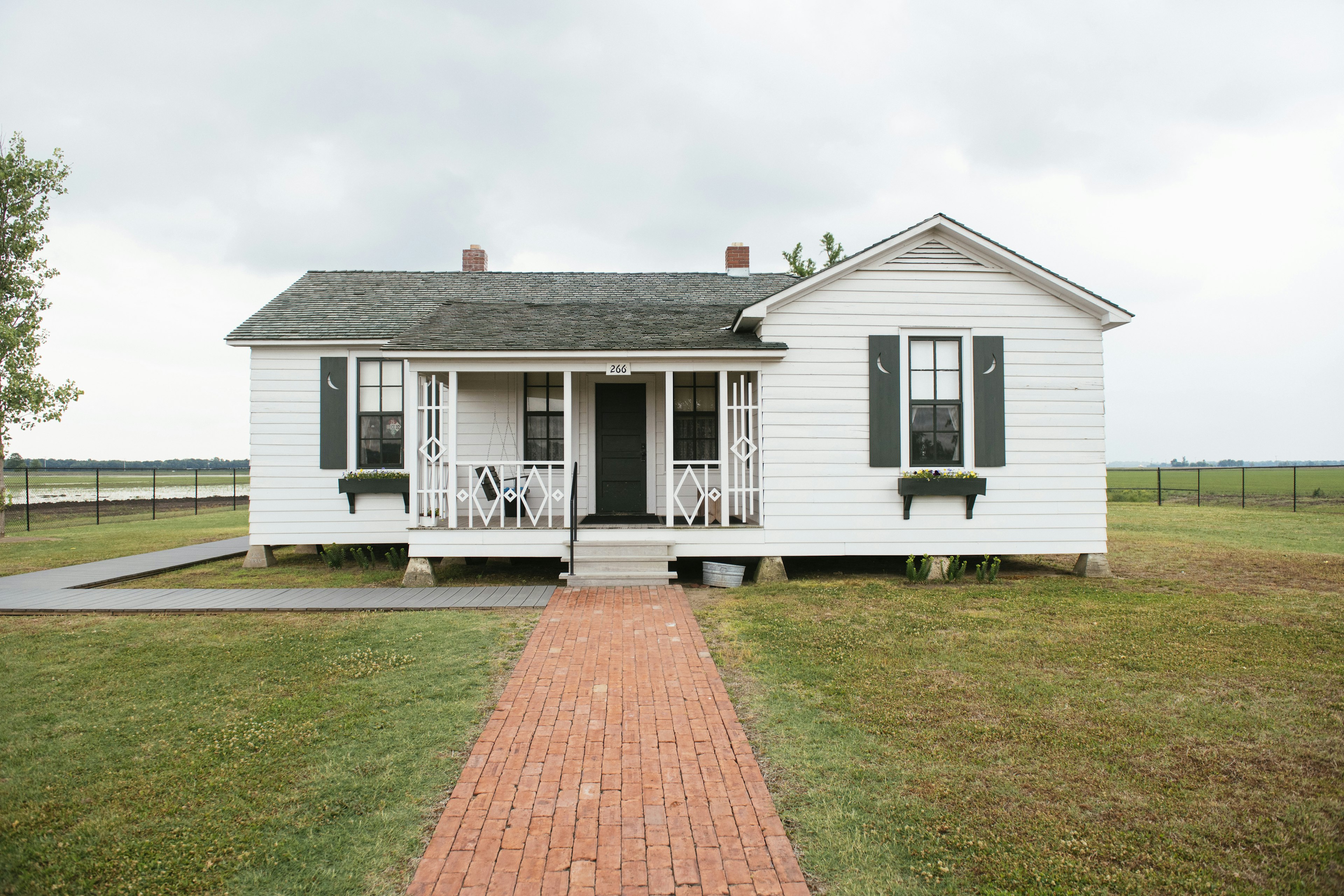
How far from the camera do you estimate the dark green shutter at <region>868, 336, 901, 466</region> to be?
29.0ft

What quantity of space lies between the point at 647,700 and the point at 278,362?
9.18 metres

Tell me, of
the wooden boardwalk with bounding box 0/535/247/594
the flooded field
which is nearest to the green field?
the flooded field

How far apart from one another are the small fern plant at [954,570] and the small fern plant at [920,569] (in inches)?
8.5

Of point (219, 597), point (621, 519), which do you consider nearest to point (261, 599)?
point (219, 597)

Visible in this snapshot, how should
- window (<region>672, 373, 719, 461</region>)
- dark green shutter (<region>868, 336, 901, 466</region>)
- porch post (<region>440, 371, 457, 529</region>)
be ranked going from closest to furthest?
porch post (<region>440, 371, 457, 529</region>)
dark green shutter (<region>868, 336, 901, 466</region>)
window (<region>672, 373, 719, 461</region>)

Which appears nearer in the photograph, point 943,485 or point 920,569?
point 943,485

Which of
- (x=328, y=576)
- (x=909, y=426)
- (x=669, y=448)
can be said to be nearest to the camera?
(x=669, y=448)

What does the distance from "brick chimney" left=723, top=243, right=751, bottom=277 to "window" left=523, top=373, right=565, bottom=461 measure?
517 centimetres

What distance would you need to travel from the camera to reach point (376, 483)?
32.8 ft

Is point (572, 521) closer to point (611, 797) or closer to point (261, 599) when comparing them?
point (261, 599)

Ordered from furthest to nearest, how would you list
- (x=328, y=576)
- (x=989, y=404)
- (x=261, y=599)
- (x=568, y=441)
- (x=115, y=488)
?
(x=115, y=488) < (x=328, y=576) < (x=989, y=404) < (x=568, y=441) < (x=261, y=599)

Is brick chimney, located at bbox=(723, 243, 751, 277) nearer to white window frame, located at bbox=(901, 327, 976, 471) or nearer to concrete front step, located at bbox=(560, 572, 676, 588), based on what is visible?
white window frame, located at bbox=(901, 327, 976, 471)

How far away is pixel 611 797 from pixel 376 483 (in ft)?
27.1

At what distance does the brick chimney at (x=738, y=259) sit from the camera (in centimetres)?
1364
